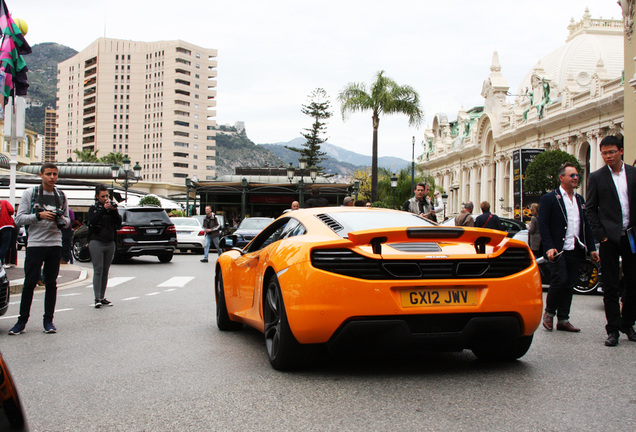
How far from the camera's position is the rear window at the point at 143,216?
1905cm

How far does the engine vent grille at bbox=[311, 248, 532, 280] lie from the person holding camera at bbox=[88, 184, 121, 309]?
17.7ft

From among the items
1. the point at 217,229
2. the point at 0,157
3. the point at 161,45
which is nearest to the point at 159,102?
the point at 161,45

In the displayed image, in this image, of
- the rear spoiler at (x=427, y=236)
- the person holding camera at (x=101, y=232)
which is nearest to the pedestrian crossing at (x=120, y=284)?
the person holding camera at (x=101, y=232)

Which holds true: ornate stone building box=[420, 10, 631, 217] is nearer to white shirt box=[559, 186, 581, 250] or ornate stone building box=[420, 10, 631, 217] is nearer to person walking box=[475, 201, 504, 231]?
person walking box=[475, 201, 504, 231]

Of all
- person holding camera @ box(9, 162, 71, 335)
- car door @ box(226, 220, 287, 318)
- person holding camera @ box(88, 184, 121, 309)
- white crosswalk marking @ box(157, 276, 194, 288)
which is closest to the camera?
car door @ box(226, 220, 287, 318)

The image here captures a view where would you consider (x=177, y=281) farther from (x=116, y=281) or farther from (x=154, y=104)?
(x=154, y=104)

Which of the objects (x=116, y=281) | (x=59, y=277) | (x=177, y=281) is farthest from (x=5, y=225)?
(x=177, y=281)

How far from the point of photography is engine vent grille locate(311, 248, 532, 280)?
4.51 metres

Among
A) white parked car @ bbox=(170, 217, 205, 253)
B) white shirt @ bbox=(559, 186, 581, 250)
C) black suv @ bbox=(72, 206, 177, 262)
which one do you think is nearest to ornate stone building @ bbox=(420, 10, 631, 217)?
white parked car @ bbox=(170, 217, 205, 253)

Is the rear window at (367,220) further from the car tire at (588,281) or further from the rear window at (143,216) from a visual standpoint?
the rear window at (143,216)

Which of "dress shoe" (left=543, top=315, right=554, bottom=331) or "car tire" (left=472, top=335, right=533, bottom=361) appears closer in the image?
"car tire" (left=472, top=335, right=533, bottom=361)

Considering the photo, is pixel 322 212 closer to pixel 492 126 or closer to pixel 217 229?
pixel 217 229

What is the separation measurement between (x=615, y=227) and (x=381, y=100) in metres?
33.5

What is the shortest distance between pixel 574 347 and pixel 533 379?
160 cm
